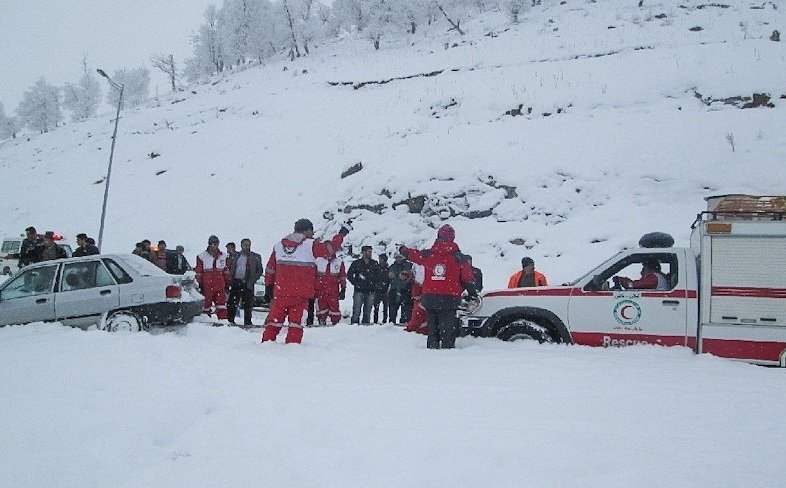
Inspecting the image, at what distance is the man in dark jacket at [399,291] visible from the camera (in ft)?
36.4

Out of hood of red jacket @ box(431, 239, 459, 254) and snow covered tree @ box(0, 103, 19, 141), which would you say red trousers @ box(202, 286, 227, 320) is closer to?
hood of red jacket @ box(431, 239, 459, 254)

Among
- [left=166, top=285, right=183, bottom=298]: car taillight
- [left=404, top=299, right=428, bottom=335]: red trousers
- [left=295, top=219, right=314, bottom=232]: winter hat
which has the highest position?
[left=295, top=219, right=314, bottom=232]: winter hat

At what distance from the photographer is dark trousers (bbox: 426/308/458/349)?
6684 mm

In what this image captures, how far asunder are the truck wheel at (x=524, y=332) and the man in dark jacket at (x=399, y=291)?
4.50 metres

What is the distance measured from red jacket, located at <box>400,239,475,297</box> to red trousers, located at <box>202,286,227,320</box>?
5875 mm

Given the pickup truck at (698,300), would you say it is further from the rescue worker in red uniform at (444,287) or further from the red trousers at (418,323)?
the red trousers at (418,323)

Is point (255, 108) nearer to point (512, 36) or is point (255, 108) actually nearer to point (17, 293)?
point (512, 36)

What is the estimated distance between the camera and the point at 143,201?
2609 cm

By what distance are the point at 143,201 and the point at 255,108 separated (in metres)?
11.9

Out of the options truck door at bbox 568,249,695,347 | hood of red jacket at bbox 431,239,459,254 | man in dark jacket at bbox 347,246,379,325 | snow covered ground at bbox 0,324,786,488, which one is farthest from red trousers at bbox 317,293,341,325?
truck door at bbox 568,249,695,347

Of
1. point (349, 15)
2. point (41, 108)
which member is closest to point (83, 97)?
point (41, 108)

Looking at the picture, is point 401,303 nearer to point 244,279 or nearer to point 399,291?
point 399,291

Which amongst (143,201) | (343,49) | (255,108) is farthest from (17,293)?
(343,49)

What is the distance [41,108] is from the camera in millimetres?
75062
